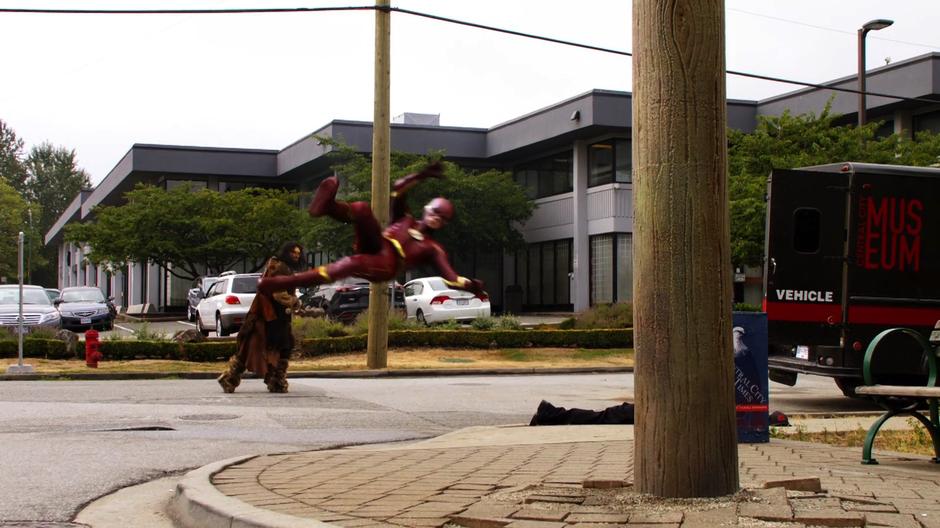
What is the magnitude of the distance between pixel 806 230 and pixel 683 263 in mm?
9748

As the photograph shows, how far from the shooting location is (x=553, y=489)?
6711 mm

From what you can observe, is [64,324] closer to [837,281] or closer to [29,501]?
[837,281]

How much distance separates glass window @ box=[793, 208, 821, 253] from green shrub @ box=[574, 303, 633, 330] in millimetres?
12339

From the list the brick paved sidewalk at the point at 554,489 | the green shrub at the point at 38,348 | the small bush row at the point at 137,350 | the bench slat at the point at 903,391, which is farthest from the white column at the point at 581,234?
the bench slat at the point at 903,391

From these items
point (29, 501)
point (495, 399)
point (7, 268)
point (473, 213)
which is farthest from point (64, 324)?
point (7, 268)

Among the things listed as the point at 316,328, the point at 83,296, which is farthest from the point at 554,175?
the point at 316,328

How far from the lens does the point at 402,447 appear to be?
10.5m

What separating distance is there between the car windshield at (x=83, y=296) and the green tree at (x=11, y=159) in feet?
340

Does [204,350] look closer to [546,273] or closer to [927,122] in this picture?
[546,273]

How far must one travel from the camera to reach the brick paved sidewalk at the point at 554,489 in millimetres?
5770

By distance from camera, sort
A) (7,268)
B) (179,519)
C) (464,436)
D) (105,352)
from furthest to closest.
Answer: (7,268) < (105,352) < (464,436) < (179,519)

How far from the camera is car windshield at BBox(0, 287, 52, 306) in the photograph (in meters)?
27.2

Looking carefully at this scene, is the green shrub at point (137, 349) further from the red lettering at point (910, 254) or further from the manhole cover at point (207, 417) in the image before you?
the red lettering at point (910, 254)

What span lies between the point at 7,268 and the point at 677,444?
87.7 meters
